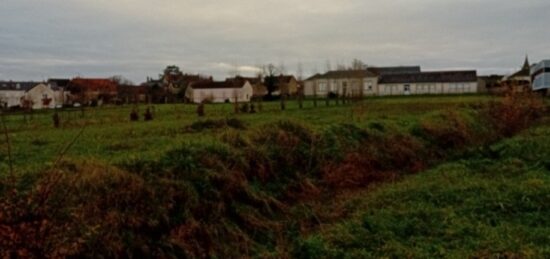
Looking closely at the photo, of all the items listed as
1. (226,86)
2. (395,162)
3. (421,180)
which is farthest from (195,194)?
(226,86)

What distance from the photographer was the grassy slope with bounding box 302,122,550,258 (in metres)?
8.30

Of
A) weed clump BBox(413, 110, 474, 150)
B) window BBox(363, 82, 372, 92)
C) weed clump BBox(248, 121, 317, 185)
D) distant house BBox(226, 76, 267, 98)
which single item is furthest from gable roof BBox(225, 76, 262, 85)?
weed clump BBox(248, 121, 317, 185)

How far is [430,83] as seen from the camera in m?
83.2

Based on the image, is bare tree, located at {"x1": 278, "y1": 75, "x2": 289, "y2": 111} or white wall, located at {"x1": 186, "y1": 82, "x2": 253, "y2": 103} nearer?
bare tree, located at {"x1": 278, "y1": 75, "x2": 289, "y2": 111}

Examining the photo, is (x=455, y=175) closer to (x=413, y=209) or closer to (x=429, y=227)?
(x=413, y=209)

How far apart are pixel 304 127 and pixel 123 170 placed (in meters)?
7.66

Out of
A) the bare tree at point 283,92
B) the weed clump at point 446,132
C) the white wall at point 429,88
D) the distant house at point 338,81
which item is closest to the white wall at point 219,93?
the bare tree at point 283,92

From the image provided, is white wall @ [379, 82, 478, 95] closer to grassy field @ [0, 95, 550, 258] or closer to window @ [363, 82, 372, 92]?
window @ [363, 82, 372, 92]

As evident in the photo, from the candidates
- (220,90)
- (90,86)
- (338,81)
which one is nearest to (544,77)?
(338,81)

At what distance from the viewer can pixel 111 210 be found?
28.1 ft

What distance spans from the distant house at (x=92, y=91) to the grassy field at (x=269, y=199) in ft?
154

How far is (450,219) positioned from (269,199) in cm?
394

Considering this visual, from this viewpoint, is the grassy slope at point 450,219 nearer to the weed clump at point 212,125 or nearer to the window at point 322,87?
the weed clump at point 212,125

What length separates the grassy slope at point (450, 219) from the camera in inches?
327
